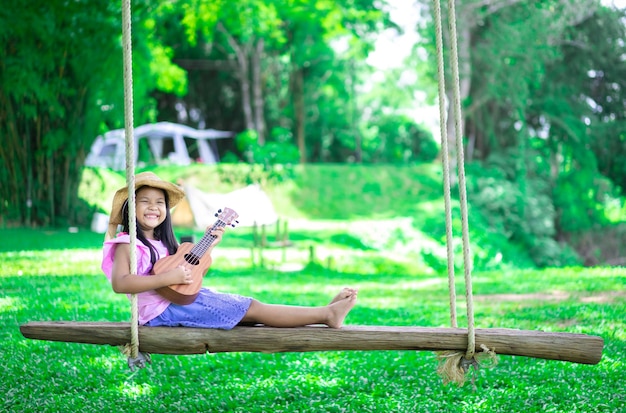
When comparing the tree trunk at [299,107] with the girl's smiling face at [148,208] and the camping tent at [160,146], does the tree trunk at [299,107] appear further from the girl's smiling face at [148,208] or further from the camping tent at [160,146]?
the girl's smiling face at [148,208]

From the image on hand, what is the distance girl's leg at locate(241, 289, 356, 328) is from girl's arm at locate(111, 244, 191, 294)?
29 centimetres

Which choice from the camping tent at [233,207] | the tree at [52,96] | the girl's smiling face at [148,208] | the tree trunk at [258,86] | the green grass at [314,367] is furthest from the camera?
the tree trunk at [258,86]

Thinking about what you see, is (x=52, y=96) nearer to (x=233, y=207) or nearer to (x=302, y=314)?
(x=233, y=207)

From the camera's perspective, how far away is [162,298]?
2.58 meters

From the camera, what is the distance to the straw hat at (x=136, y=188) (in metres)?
2.64

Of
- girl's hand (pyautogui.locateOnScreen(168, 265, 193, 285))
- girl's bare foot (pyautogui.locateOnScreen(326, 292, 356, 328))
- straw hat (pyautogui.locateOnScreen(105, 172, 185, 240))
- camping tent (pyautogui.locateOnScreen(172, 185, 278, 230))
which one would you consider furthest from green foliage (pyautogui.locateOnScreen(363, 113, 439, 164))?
girl's hand (pyautogui.locateOnScreen(168, 265, 193, 285))

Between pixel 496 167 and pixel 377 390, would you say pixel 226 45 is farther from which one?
pixel 377 390

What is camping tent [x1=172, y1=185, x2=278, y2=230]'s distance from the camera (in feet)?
29.8

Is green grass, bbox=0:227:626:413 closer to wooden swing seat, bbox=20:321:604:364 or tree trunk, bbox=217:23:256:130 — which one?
wooden swing seat, bbox=20:321:604:364

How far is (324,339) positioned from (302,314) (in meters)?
0.15

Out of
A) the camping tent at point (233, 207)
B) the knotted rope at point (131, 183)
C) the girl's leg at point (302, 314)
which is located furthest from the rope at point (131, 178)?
the camping tent at point (233, 207)

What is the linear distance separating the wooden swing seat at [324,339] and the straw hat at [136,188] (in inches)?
15.0

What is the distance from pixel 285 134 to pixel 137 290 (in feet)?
59.4

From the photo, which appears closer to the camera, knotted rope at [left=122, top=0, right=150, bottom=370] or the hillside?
knotted rope at [left=122, top=0, right=150, bottom=370]
